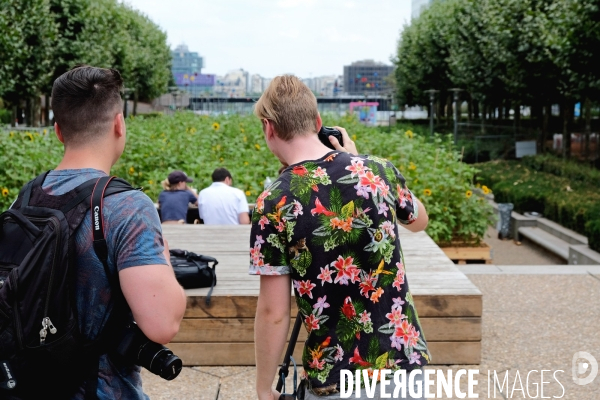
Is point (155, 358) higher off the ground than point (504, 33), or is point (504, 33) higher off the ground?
point (504, 33)

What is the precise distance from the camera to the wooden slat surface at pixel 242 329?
470 centimetres

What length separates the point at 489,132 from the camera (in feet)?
115

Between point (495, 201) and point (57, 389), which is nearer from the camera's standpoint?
point (57, 389)

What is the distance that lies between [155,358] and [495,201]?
691 inches

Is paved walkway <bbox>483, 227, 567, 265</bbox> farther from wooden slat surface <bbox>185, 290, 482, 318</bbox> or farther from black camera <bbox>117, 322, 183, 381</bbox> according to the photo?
black camera <bbox>117, 322, 183, 381</bbox>

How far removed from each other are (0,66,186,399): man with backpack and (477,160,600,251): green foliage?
395 inches

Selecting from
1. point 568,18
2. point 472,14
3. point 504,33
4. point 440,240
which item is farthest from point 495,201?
point 472,14

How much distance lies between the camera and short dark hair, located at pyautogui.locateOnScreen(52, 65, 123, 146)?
6.68 ft

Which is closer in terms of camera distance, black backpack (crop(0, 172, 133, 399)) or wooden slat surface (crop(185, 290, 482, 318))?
black backpack (crop(0, 172, 133, 399))

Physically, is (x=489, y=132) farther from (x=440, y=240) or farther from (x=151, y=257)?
(x=151, y=257)

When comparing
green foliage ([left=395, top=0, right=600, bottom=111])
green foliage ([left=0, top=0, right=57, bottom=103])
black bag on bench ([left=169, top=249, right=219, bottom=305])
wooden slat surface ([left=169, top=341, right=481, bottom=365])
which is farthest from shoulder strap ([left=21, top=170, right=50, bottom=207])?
green foliage ([left=0, top=0, right=57, bottom=103])

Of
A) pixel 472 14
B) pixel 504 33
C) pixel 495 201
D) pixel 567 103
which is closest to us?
pixel 495 201

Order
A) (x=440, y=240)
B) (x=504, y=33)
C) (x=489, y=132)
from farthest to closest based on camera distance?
(x=489, y=132), (x=504, y=33), (x=440, y=240)

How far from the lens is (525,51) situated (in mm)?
22828
